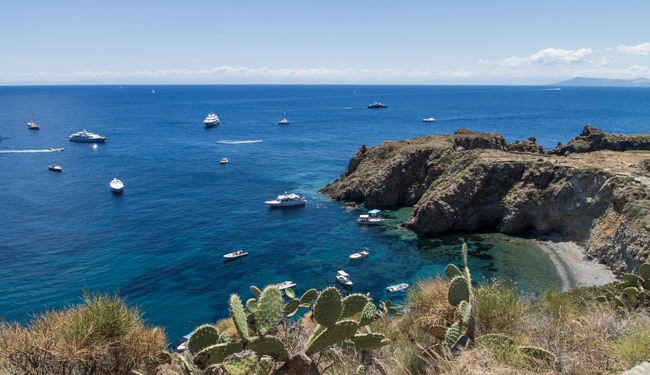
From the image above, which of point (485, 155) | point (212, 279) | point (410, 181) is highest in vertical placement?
point (485, 155)

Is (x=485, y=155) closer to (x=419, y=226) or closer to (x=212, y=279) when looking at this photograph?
(x=419, y=226)

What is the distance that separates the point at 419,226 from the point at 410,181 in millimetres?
11995

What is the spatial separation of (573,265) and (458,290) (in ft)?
107

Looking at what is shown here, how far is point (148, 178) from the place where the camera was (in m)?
73.4

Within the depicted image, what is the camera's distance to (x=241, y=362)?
289 inches

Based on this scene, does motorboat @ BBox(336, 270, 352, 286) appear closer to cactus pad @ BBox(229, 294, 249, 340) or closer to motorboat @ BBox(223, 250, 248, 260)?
motorboat @ BBox(223, 250, 248, 260)

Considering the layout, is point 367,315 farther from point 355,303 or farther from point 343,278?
point 343,278

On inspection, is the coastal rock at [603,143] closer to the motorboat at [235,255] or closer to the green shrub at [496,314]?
the motorboat at [235,255]

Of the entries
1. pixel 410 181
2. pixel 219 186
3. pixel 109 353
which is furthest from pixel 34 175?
pixel 109 353

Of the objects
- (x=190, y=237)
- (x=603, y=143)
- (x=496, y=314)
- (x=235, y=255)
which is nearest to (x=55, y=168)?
(x=190, y=237)

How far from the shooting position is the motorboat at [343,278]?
34972 millimetres

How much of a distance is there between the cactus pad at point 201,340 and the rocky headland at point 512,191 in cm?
3463

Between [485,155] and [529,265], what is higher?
[485,155]

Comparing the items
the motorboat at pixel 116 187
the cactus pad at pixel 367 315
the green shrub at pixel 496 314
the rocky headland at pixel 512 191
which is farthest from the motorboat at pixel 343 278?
the motorboat at pixel 116 187
